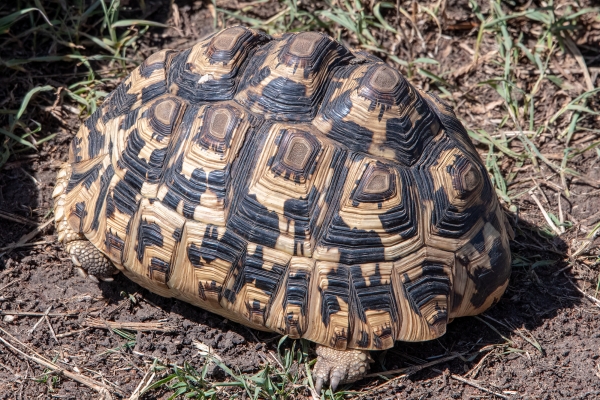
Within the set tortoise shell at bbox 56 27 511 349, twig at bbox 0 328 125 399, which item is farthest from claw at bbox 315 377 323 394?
twig at bbox 0 328 125 399

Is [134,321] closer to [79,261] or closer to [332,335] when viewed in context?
[79,261]

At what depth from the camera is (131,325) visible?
429 centimetres

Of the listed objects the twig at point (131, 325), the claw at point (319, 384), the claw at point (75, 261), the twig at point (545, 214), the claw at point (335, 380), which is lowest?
the twig at point (131, 325)

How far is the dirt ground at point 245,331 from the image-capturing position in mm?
4074

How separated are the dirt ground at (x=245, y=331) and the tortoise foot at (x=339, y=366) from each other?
14 cm

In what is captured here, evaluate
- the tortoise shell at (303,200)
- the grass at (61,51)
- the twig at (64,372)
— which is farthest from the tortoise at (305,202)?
the grass at (61,51)

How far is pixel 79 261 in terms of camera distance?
4297 mm

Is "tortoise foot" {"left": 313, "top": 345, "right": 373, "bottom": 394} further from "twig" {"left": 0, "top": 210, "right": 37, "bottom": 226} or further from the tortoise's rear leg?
"twig" {"left": 0, "top": 210, "right": 37, "bottom": 226}

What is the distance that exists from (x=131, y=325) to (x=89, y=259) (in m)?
0.47

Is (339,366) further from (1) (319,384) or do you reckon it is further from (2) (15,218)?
(2) (15,218)

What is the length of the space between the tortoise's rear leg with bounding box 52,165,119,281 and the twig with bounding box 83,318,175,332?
264 millimetres

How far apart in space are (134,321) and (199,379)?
62 centimetres

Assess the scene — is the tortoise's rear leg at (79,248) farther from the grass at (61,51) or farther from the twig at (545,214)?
the twig at (545,214)

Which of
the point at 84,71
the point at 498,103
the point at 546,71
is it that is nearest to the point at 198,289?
the point at 84,71
